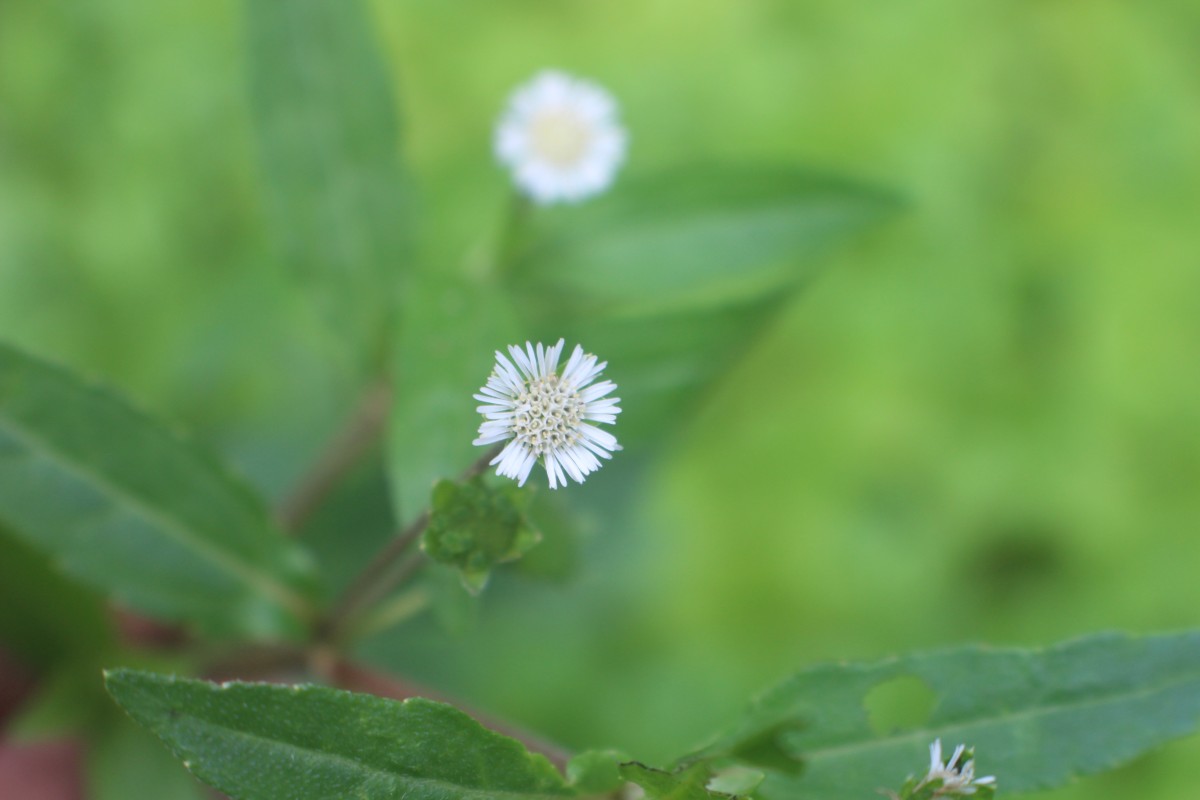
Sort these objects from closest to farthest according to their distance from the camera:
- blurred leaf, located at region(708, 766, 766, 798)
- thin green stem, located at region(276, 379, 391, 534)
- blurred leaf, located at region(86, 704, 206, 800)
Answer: blurred leaf, located at region(708, 766, 766, 798) → blurred leaf, located at region(86, 704, 206, 800) → thin green stem, located at region(276, 379, 391, 534)

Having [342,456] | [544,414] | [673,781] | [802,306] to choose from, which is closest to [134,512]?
[342,456]

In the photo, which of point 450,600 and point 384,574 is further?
point 384,574

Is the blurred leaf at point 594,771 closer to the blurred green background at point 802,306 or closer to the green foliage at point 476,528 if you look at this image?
the green foliage at point 476,528

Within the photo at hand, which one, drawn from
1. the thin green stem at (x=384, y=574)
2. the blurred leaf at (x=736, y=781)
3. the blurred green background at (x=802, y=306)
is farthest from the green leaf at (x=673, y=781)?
the blurred green background at (x=802, y=306)

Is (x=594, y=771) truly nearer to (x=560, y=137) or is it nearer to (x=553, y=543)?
(x=553, y=543)

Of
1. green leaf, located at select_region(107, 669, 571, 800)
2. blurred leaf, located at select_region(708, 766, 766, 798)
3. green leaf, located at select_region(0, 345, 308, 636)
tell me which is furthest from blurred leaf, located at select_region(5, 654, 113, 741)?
blurred leaf, located at select_region(708, 766, 766, 798)

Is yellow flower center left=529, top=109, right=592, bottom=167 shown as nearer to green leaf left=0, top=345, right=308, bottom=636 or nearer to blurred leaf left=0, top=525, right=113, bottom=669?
green leaf left=0, top=345, right=308, bottom=636

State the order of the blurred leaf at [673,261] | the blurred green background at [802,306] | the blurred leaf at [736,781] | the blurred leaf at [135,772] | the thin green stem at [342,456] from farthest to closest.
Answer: the blurred green background at [802,306] < the thin green stem at [342,456] < the blurred leaf at [673,261] < the blurred leaf at [135,772] < the blurred leaf at [736,781]
